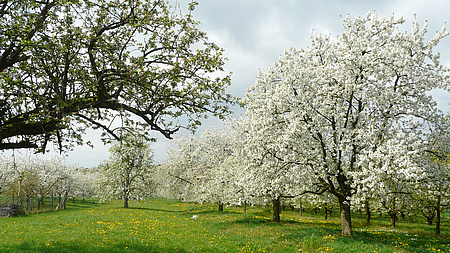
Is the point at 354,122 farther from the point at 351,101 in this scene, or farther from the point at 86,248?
the point at 86,248

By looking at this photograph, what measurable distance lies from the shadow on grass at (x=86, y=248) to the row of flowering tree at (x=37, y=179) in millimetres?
35411

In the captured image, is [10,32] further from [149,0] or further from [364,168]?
[364,168]

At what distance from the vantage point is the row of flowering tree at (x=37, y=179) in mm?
42500

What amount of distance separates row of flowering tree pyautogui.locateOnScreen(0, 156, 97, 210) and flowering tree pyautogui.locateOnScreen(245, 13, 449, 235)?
4439 cm

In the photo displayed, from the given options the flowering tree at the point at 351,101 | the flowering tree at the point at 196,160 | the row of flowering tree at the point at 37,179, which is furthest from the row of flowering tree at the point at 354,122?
the row of flowering tree at the point at 37,179

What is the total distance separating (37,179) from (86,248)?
41369mm

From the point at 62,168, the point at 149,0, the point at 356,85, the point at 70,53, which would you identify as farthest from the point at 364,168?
the point at 62,168

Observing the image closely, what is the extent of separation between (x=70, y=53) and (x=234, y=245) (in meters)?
12.7

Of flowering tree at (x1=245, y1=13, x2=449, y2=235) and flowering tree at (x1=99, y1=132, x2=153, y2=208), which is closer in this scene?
flowering tree at (x1=245, y1=13, x2=449, y2=235)

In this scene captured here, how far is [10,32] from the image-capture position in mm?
8266

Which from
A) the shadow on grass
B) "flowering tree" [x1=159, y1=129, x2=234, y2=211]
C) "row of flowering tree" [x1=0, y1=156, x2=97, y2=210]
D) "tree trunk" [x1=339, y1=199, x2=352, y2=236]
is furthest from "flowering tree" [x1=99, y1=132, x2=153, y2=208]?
"tree trunk" [x1=339, y1=199, x2=352, y2=236]

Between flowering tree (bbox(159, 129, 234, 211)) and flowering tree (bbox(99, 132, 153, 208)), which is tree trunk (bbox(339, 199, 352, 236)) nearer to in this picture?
flowering tree (bbox(159, 129, 234, 211))

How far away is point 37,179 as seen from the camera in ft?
145

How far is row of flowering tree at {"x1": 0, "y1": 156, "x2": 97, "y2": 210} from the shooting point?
139 feet
